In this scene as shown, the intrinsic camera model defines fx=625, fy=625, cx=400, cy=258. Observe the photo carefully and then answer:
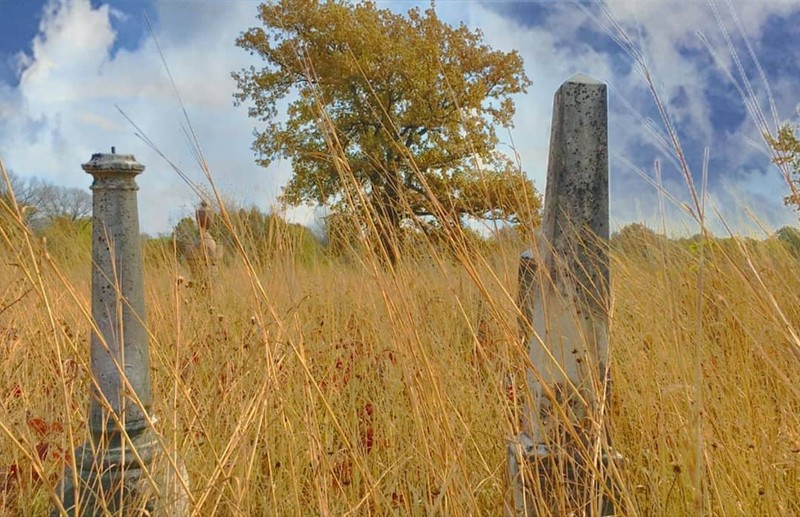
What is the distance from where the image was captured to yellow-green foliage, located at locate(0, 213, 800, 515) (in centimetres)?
162

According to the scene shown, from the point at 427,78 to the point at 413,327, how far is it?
1452cm

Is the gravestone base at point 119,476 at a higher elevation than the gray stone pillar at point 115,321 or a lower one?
lower

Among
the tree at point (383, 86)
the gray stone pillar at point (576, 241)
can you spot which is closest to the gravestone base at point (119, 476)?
the gray stone pillar at point (576, 241)

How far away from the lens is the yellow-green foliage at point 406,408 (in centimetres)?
162

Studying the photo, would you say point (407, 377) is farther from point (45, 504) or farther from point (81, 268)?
point (81, 268)

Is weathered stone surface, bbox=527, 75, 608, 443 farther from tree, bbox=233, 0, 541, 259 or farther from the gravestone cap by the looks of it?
tree, bbox=233, 0, 541, 259

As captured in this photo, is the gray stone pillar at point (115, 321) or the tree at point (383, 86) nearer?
the gray stone pillar at point (115, 321)

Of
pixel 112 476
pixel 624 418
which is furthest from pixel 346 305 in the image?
pixel 112 476

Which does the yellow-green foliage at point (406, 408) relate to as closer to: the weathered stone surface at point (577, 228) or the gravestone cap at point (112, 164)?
the weathered stone surface at point (577, 228)

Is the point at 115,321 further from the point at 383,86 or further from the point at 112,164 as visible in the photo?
the point at 383,86

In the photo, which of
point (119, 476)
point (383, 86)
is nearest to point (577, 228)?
point (119, 476)

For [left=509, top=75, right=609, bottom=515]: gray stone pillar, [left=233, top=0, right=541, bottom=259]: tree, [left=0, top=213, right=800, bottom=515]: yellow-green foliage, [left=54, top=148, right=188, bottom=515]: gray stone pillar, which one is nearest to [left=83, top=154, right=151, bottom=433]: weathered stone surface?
[left=54, top=148, right=188, bottom=515]: gray stone pillar

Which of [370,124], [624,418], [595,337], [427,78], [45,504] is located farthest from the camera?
[370,124]

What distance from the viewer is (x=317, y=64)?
632 inches
